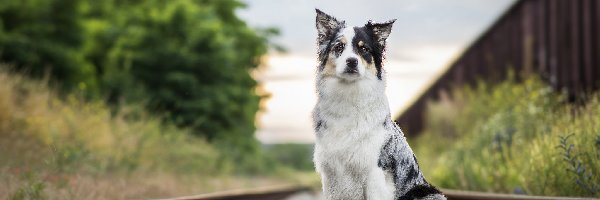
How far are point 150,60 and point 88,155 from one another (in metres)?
8.99

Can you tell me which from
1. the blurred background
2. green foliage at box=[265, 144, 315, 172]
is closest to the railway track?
the blurred background

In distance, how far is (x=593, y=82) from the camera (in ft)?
52.4

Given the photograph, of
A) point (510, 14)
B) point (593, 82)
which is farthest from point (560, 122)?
point (510, 14)

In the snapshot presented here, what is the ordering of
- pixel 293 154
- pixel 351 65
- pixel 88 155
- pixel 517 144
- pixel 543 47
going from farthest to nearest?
pixel 293 154
pixel 543 47
pixel 517 144
pixel 88 155
pixel 351 65

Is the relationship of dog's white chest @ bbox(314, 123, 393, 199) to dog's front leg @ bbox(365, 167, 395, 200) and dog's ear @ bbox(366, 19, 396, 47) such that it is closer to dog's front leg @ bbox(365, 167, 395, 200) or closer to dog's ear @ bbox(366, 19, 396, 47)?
dog's front leg @ bbox(365, 167, 395, 200)

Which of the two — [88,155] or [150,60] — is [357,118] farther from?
[150,60]

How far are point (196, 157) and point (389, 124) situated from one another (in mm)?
10276

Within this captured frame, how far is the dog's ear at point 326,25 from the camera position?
15.3 ft

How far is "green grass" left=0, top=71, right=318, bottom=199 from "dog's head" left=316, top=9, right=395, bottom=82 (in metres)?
3.66

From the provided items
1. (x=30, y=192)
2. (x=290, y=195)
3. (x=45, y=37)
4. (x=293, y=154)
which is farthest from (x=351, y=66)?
(x=293, y=154)

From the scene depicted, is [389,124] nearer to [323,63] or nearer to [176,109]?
[323,63]

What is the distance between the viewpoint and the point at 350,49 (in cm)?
452

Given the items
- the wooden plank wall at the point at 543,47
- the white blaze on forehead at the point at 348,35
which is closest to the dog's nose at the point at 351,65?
the white blaze on forehead at the point at 348,35

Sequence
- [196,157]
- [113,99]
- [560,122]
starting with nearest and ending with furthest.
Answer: [560,122] < [196,157] < [113,99]
